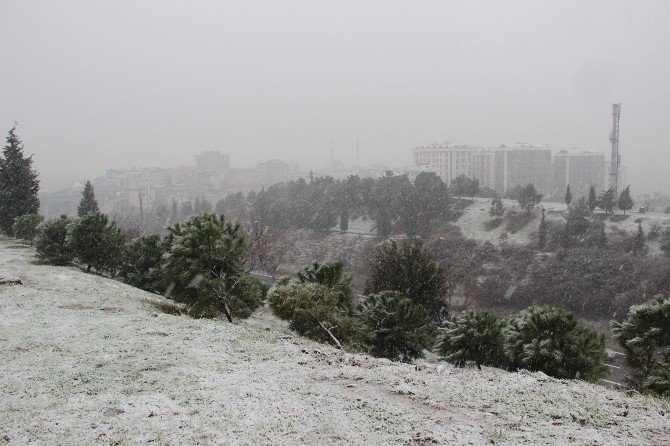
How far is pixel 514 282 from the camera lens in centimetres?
4206

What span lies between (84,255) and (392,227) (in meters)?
38.9

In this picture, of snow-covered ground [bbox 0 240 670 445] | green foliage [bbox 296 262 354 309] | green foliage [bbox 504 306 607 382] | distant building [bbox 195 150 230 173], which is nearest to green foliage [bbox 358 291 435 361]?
green foliage [bbox 296 262 354 309]

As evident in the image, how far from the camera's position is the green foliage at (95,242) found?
76.2 feet

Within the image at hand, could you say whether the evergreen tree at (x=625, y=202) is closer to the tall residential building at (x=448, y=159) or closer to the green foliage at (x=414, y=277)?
the green foliage at (x=414, y=277)

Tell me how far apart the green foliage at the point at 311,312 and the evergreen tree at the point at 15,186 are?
3303 cm

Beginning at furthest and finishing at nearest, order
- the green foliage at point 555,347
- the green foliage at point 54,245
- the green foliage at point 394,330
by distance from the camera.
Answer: the green foliage at point 54,245 → the green foliage at point 394,330 → the green foliage at point 555,347

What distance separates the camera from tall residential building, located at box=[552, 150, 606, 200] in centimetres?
8412

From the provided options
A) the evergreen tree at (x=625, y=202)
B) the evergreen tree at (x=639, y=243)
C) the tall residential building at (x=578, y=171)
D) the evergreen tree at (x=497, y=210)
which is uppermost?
the tall residential building at (x=578, y=171)

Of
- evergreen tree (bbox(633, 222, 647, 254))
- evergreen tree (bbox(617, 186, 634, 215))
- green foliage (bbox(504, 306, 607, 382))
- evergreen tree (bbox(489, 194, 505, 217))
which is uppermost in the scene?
evergreen tree (bbox(617, 186, 634, 215))

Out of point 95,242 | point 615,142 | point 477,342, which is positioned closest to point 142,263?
point 95,242

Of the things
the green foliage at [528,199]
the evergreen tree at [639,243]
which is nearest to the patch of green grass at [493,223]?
the green foliage at [528,199]

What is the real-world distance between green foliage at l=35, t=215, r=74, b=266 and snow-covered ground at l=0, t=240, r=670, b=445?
1489 cm

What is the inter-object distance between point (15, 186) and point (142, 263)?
71.5 feet

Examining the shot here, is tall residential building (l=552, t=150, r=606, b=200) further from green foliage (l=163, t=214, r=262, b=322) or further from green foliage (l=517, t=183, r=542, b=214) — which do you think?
green foliage (l=163, t=214, r=262, b=322)
